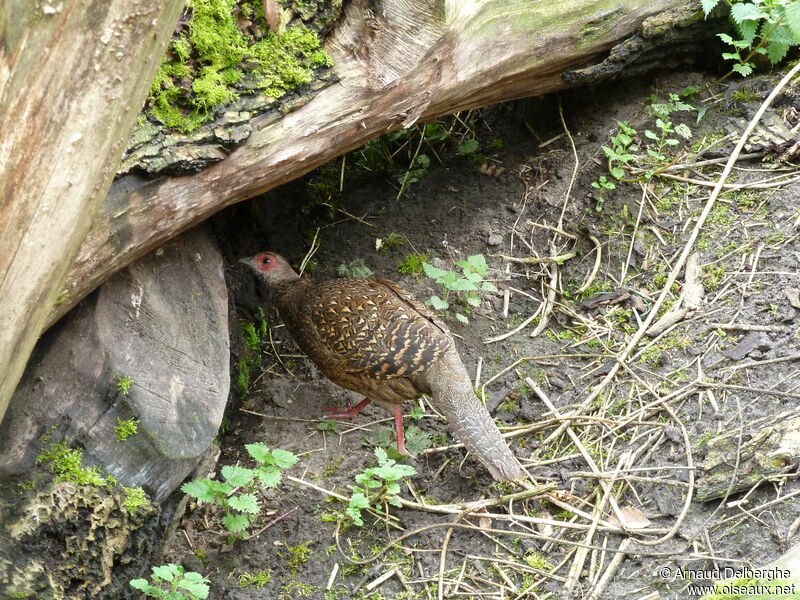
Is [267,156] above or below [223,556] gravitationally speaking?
above

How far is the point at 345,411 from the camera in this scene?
534cm

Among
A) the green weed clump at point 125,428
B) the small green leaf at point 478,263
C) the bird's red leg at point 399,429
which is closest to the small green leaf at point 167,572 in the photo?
the green weed clump at point 125,428

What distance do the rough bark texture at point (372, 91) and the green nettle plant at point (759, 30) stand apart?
893 millimetres

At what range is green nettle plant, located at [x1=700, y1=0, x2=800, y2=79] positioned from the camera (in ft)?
17.9

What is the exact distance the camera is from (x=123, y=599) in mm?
3637

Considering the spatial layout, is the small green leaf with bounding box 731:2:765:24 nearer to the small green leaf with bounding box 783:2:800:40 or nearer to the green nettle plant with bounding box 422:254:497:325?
the small green leaf with bounding box 783:2:800:40

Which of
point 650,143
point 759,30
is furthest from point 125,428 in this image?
point 759,30

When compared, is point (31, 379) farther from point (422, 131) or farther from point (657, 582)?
point (422, 131)

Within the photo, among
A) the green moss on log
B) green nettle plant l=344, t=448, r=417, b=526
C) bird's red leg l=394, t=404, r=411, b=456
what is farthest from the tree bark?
bird's red leg l=394, t=404, r=411, b=456

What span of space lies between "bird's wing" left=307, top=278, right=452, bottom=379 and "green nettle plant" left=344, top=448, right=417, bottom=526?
0.70 meters

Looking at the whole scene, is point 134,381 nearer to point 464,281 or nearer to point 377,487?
point 377,487

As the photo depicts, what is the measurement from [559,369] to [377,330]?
124 cm

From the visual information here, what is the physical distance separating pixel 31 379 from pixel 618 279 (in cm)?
378

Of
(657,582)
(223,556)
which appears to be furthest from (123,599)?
(657,582)
